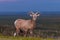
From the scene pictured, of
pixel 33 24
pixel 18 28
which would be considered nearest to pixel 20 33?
pixel 18 28

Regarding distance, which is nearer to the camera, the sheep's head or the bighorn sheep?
the sheep's head

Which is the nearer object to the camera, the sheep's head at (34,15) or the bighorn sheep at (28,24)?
the sheep's head at (34,15)

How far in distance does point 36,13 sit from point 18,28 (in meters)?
2.51

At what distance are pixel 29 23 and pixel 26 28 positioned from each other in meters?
0.46

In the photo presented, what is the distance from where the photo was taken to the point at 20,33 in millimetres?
22609

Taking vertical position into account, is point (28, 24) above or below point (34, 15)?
below

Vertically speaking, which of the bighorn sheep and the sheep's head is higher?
the sheep's head

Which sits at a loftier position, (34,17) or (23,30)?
(34,17)

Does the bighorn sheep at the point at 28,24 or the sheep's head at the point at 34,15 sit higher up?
the sheep's head at the point at 34,15

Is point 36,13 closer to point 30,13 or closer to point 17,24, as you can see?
point 30,13

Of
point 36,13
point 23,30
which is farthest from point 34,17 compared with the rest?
point 23,30

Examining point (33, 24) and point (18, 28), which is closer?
point (33, 24)

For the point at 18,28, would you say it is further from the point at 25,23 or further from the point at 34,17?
the point at 34,17

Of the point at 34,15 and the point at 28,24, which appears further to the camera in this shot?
the point at 28,24
